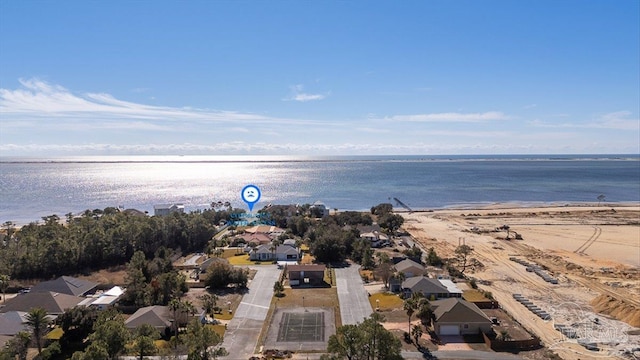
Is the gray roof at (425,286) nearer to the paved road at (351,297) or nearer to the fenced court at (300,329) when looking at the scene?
the paved road at (351,297)

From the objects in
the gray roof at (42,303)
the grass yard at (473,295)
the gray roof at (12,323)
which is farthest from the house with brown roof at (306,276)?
the gray roof at (12,323)

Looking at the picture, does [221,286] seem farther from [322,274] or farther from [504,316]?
[504,316]

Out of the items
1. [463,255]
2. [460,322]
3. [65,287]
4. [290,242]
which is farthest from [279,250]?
[460,322]

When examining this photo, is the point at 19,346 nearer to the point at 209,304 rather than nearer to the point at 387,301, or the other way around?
the point at 209,304

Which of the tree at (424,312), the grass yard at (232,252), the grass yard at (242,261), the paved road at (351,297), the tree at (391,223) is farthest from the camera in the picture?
the tree at (391,223)

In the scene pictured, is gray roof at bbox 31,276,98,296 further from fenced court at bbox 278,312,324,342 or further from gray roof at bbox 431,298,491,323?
gray roof at bbox 431,298,491,323

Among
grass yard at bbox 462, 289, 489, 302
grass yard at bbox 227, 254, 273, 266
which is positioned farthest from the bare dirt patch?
grass yard at bbox 462, 289, 489, 302
